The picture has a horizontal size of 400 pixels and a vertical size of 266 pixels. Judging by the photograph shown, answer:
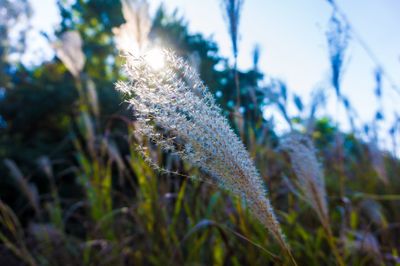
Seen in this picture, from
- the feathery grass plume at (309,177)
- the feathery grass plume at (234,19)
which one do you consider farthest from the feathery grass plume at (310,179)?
the feathery grass plume at (234,19)

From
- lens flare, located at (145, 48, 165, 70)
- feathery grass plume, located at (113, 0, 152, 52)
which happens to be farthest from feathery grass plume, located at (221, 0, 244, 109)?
lens flare, located at (145, 48, 165, 70)

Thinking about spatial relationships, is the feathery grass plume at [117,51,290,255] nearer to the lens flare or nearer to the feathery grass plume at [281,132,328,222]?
the lens flare

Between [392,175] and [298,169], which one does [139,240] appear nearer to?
[298,169]

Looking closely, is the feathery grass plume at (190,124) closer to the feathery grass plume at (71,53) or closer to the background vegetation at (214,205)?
the background vegetation at (214,205)

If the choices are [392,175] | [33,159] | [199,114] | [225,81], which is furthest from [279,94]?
[33,159]

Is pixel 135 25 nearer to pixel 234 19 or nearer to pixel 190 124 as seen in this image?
pixel 234 19

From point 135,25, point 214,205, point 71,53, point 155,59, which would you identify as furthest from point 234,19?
point 71,53
